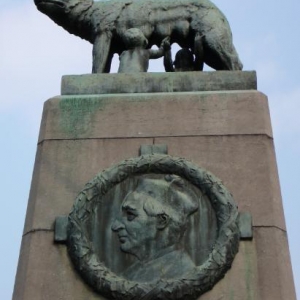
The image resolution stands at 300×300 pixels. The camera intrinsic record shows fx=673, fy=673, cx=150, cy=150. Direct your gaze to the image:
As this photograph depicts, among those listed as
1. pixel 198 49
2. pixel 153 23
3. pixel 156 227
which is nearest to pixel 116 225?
pixel 156 227

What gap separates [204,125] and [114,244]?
5.12 feet

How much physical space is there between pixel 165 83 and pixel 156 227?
1783 mm

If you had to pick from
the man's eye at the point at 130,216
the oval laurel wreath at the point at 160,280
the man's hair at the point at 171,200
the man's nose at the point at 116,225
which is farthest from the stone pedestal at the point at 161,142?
the man's eye at the point at 130,216

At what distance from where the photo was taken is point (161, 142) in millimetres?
6738

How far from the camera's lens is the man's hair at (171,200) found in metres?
6.18

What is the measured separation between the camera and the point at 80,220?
622 cm

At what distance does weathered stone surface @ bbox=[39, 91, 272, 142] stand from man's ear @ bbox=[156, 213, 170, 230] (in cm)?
96

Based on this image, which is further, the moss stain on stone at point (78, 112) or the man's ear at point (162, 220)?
the moss stain on stone at point (78, 112)

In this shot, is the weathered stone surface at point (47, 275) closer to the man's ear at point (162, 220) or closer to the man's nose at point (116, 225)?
the man's nose at point (116, 225)

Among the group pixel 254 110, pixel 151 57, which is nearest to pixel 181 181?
pixel 254 110

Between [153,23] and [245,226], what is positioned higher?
[153,23]

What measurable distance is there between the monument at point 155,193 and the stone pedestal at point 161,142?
1 cm

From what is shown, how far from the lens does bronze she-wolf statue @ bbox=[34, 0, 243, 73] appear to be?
25.7 ft

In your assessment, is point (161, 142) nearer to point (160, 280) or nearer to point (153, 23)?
point (160, 280)
